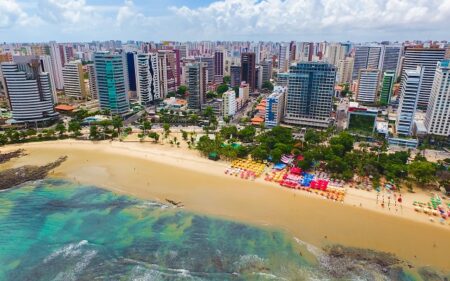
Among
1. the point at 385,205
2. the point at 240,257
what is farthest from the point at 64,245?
the point at 385,205

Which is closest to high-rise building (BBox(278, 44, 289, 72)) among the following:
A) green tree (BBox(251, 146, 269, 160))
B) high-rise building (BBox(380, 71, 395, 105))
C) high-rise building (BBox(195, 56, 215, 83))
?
high-rise building (BBox(195, 56, 215, 83))

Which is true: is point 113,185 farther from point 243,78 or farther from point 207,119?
point 243,78

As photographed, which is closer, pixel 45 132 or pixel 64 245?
pixel 64 245

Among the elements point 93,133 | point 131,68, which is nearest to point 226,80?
point 131,68

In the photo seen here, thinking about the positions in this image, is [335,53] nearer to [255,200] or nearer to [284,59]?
[284,59]

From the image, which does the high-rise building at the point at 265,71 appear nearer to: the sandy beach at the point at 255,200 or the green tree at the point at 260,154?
the sandy beach at the point at 255,200

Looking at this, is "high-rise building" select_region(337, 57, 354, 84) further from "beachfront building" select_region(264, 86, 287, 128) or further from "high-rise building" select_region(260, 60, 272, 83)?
"beachfront building" select_region(264, 86, 287, 128)
